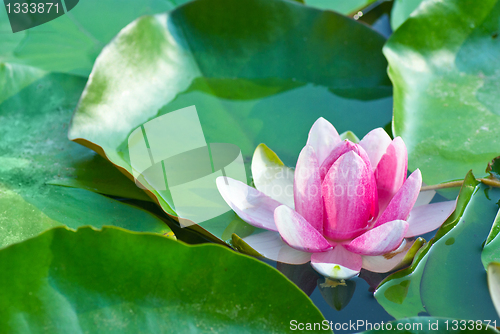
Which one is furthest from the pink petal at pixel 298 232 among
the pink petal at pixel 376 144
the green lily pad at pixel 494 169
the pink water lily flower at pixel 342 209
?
the green lily pad at pixel 494 169

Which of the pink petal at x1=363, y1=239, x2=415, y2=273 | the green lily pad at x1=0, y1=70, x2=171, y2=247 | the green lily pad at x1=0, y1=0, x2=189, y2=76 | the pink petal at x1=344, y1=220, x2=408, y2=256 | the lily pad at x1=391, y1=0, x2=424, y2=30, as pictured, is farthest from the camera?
the lily pad at x1=391, y1=0, x2=424, y2=30

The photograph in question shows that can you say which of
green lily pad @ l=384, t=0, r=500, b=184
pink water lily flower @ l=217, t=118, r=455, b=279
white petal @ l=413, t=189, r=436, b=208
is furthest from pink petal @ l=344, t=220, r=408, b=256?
green lily pad @ l=384, t=0, r=500, b=184

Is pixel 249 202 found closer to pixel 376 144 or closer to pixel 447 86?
pixel 376 144

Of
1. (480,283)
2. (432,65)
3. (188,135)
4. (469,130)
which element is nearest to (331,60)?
(432,65)

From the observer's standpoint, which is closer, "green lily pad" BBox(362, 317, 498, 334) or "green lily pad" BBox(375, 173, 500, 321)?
"green lily pad" BBox(362, 317, 498, 334)

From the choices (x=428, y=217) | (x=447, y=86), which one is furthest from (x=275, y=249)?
(x=447, y=86)

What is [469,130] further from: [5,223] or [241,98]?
[5,223]

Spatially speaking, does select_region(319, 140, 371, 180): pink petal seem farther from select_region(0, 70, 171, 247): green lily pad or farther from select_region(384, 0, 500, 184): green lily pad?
select_region(0, 70, 171, 247): green lily pad
